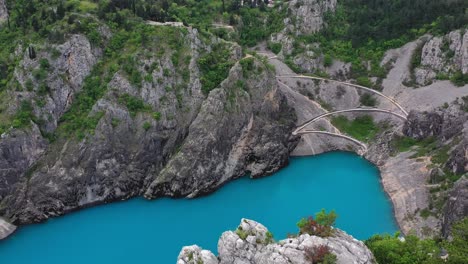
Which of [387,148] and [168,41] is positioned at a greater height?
[168,41]

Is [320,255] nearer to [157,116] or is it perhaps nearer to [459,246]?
[459,246]

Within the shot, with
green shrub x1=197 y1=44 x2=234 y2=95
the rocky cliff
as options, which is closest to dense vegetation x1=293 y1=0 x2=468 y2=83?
green shrub x1=197 y1=44 x2=234 y2=95

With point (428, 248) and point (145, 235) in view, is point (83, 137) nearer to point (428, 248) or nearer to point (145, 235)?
point (145, 235)

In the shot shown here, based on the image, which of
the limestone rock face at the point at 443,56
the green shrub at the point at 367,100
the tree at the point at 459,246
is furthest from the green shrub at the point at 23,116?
the limestone rock face at the point at 443,56

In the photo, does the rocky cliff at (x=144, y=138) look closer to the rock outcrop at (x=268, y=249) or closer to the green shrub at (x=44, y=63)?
the green shrub at (x=44, y=63)

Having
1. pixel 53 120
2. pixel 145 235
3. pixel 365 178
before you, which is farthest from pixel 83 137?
pixel 365 178

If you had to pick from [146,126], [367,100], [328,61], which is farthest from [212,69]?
[367,100]
